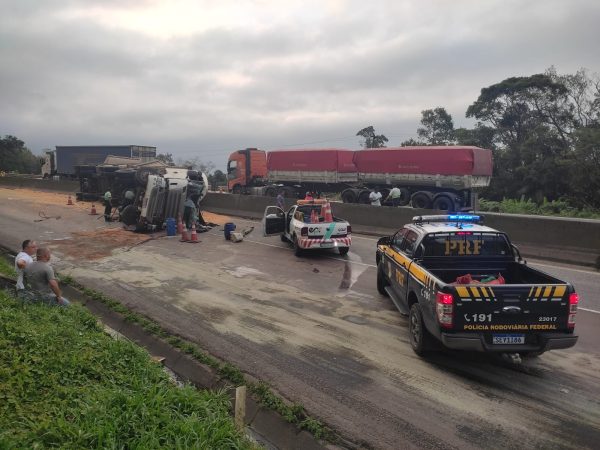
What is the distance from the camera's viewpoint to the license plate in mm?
5883

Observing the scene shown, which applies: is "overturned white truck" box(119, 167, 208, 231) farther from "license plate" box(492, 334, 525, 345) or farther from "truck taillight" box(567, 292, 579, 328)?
"truck taillight" box(567, 292, 579, 328)

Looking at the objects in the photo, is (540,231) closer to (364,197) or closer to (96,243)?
(364,197)

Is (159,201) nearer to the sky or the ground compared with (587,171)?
nearer to the ground

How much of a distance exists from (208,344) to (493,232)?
4811 mm

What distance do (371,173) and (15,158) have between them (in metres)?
64.9

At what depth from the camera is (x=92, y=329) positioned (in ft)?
23.7

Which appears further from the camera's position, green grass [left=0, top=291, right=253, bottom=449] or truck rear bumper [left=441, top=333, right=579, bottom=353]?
truck rear bumper [left=441, top=333, right=579, bottom=353]

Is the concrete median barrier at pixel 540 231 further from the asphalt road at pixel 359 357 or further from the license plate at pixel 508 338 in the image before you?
the license plate at pixel 508 338

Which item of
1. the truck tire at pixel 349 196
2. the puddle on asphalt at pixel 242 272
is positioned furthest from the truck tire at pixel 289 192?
the puddle on asphalt at pixel 242 272

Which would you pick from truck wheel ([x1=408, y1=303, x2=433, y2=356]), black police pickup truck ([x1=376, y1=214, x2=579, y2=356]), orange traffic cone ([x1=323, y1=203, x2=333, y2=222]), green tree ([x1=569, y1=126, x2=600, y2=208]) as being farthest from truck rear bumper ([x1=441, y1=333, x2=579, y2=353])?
green tree ([x1=569, y1=126, x2=600, y2=208])

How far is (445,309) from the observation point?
5824 mm

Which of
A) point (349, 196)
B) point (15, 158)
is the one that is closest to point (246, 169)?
point (349, 196)

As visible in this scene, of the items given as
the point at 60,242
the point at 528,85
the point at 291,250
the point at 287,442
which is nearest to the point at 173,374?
the point at 287,442

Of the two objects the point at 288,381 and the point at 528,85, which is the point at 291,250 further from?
the point at 528,85
